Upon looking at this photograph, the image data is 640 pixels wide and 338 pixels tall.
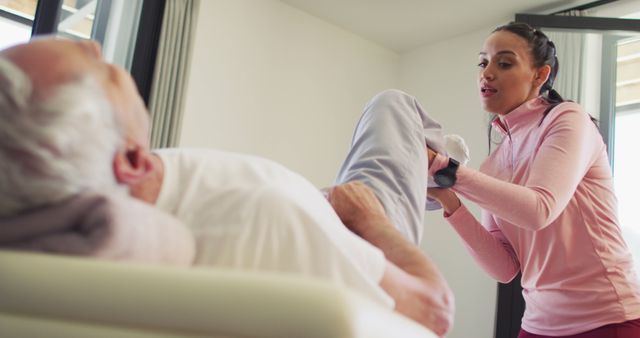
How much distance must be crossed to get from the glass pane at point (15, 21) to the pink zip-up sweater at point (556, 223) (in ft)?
8.75

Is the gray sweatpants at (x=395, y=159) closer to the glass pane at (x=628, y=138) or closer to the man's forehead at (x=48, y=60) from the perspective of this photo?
the man's forehead at (x=48, y=60)

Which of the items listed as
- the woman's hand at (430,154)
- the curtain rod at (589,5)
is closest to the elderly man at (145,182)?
the woman's hand at (430,154)

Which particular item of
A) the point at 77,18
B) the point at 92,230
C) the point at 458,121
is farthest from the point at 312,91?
the point at 92,230

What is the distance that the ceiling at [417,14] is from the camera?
12.6 ft

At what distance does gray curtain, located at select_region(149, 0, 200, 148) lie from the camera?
3.19 meters

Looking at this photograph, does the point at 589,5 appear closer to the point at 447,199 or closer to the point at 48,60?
the point at 447,199

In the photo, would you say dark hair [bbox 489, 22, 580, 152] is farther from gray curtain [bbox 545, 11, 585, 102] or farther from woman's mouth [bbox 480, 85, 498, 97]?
gray curtain [bbox 545, 11, 585, 102]

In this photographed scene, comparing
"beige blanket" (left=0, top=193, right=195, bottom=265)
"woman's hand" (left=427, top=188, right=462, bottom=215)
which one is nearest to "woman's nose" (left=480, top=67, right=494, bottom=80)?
"woman's hand" (left=427, top=188, right=462, bottom=215)

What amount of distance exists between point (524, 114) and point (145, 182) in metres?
1.37

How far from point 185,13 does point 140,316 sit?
3.21m

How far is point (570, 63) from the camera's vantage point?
3.41 m

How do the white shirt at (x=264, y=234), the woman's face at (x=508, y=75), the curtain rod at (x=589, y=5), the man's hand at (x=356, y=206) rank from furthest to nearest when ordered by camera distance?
the curtain rod at (x=589, y=5) < the woman's face at (x=508, y=75) < the man's hand at (x=356, y=206) < the white shirt at (x=264, y=234)

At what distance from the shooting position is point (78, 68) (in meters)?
0.65

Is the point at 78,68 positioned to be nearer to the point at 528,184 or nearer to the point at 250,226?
the point at 250,226
